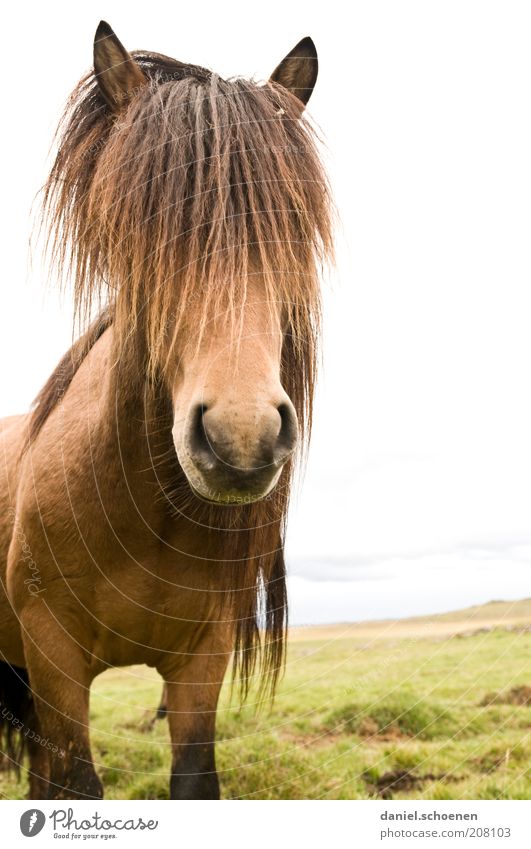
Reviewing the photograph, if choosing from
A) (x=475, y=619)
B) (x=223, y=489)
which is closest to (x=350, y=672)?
(x=475, y=619)

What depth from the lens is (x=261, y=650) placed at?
152 inches

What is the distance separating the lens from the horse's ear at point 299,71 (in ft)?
10.4

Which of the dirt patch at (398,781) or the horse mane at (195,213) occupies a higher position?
the horse mane at (195,213)

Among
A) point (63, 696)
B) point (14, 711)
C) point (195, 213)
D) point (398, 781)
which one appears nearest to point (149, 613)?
point (63, 696)

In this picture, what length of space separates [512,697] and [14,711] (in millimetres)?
3767

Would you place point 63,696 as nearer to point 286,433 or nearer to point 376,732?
point 286,433

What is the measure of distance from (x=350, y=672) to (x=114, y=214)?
6.07 m

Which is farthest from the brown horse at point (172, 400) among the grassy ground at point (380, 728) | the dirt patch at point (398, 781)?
the dirt patch at point (398, 781)

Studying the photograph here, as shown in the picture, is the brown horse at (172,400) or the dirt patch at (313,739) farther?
the dirt patch at (313,739)

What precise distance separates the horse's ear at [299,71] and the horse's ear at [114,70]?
546mm

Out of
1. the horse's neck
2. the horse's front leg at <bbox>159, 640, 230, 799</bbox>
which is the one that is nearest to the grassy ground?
the horse's front leg at <bbox>159, 640, 230, 799</bbox>

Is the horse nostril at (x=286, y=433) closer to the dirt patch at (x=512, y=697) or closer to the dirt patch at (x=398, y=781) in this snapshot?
the dirt patch at (x=398, y=781)

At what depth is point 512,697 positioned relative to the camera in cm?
625

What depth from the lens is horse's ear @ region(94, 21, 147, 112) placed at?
2949 mm
